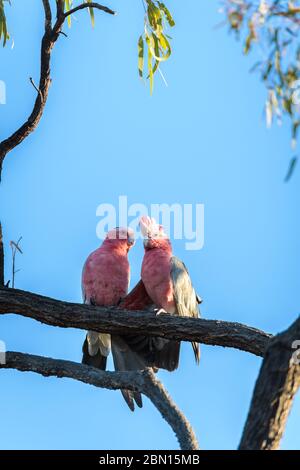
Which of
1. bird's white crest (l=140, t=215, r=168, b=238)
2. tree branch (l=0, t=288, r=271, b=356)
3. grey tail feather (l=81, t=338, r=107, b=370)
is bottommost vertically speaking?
grey tail feather (l=81, t=338, r=107, b=370)

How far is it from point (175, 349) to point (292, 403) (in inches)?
112

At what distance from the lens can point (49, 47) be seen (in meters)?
6.52

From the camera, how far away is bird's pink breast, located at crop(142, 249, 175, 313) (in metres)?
7.19

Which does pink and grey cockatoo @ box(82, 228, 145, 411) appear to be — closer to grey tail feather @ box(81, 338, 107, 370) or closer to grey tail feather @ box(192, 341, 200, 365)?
grey tail feather @ box(81, 338, 107, 370)

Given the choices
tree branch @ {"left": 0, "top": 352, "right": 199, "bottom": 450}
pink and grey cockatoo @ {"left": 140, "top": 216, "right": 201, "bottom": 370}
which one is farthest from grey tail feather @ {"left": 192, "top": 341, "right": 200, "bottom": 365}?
tree branch @ {"left": 0, "top": 352, "right": 199, "bottom": 450}

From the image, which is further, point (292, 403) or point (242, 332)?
point (242, 332)

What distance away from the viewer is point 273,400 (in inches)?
165

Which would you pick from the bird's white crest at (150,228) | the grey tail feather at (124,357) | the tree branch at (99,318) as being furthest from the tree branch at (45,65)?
the grey tail feather at (124,357)

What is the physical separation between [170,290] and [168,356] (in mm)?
529

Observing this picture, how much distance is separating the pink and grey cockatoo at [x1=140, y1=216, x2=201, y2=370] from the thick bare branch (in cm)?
278
